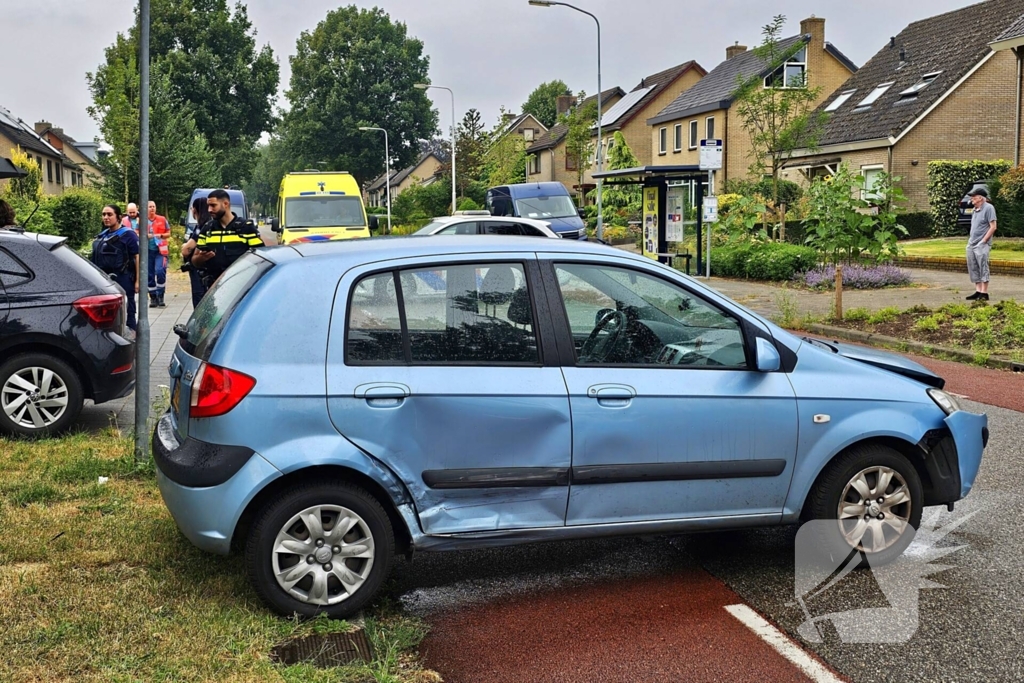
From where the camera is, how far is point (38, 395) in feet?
25.5

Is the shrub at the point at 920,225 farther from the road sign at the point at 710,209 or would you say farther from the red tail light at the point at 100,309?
the red tail light at the point at 100,309

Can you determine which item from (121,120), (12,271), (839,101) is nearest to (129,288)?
(12,271)

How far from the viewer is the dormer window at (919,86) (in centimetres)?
3562

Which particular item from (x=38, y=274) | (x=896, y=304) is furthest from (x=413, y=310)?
(x=896, y=304)

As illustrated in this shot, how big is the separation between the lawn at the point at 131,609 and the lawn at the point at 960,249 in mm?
20708

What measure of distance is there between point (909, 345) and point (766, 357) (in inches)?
359

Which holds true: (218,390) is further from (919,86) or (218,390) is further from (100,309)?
(919,86)

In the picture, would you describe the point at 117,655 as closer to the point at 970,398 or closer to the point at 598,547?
the point at 598,547

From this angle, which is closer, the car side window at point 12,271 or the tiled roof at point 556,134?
the car side window at point 12,271

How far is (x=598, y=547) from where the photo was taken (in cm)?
548

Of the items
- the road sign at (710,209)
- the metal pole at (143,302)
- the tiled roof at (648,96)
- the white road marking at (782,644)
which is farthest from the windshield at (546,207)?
the tiled roof at (648,96)

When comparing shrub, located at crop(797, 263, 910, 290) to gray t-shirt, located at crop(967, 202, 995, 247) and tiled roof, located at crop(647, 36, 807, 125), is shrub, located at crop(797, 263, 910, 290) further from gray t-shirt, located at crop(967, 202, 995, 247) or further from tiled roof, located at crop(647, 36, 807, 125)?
tiled roof, located at crop(647, 36, 807, 125)

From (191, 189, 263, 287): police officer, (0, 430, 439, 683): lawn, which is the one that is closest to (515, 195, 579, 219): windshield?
(191, 189, 263, 287): police officer

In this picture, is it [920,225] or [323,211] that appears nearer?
[323,211]
